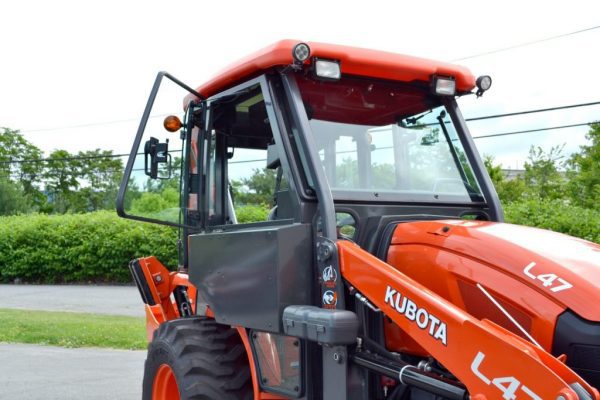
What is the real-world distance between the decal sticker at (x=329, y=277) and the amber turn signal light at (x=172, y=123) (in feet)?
5.53

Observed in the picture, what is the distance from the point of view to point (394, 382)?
10.5 ft

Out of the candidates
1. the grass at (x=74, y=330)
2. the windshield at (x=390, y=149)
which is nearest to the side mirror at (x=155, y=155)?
the windshield at (x=390, y=149)

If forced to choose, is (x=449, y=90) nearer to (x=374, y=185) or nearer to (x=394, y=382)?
(x=374, y=185)

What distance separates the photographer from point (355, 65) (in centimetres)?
350

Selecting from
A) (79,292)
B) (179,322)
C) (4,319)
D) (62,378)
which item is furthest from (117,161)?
(179,322)

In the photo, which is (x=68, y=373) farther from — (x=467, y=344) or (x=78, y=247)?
(x=78, y=247)

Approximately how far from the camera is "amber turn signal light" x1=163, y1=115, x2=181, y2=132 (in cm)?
429

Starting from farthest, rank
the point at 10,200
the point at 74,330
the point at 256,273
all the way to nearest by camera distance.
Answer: the point at 10,200 < the point at 74,330 < the point at 256,273

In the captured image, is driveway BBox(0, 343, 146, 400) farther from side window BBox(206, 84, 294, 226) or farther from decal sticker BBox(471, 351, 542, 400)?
decal sticker BBox(471, 351, 542, 400)

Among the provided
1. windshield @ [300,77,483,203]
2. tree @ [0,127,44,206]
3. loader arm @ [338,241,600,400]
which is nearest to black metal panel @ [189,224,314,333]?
loader arm @ [338,241,600,400]

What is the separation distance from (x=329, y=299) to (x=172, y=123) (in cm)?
179

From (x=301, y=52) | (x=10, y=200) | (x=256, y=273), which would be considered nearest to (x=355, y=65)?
(x=301, y=52)

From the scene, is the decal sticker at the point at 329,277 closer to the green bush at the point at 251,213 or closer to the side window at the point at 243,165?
the side window at the point at 243,165

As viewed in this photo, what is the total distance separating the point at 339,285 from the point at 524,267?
2.62ft
